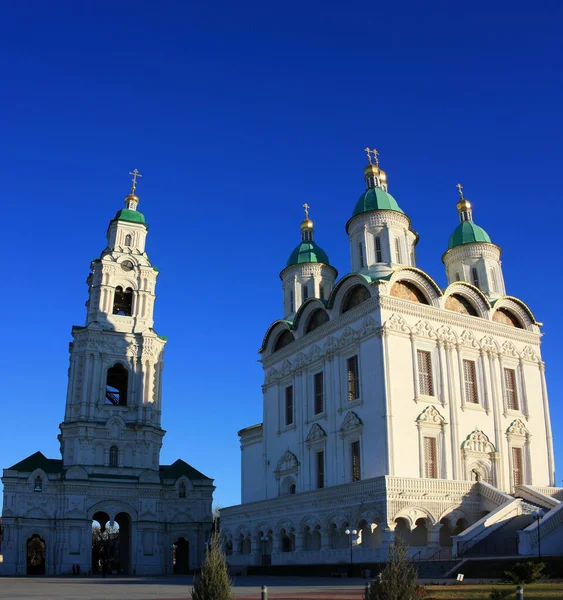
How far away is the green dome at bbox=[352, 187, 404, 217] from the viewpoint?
1423 inches

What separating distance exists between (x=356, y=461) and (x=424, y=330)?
695 cm

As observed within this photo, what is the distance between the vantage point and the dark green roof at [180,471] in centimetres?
4278

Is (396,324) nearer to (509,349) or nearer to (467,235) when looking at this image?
(509,349)

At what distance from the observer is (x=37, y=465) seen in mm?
39406

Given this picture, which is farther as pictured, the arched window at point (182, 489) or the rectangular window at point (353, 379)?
the arched window at point (182, 489)

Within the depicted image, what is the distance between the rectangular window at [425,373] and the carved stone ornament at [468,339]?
2.34 meters

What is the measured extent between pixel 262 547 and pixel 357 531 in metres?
8.93

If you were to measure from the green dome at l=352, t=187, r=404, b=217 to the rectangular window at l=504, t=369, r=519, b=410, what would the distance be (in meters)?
10.3

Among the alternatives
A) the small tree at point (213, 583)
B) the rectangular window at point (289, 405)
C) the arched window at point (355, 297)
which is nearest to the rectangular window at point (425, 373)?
the arched window at point (355, 297)

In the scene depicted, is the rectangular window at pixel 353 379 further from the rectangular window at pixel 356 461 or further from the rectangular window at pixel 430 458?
the rectangular window at pixel 430 458

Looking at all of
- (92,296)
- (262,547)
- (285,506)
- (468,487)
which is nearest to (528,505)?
(468,487)

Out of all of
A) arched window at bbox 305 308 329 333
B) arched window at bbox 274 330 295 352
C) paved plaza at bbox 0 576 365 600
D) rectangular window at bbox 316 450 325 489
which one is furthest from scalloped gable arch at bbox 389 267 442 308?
paved plaza at bbox 0 576 365 600

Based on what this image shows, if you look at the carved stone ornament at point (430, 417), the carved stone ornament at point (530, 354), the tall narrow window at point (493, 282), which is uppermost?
the tall narrow window at point (493, 282)

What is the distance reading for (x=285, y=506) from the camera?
3278 centimetres
